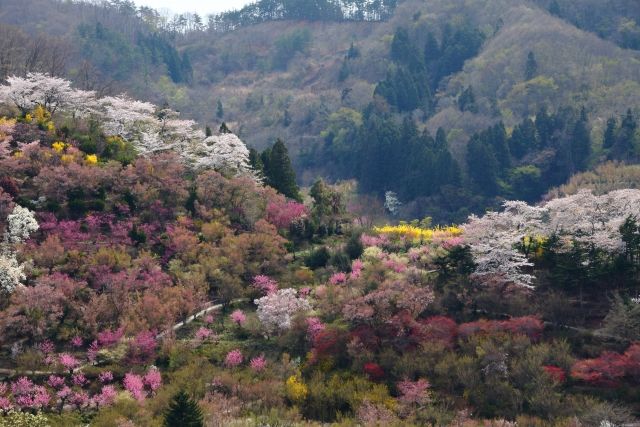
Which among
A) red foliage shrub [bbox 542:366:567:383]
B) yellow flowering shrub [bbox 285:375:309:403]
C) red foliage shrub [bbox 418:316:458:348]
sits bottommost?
yellow flowering shrub [bbox 285:375:309:403]

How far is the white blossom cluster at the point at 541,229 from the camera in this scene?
102ft

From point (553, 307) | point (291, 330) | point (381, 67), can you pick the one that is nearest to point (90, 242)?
point (291, 330)

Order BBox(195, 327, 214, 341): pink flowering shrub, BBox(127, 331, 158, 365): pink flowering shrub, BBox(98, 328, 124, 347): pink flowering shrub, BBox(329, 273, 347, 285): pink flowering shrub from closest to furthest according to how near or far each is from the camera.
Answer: BBox(127, 331, 158, 365): pink flowering shrub
BBox(98, 328, 124, 347): pink flowering shrub
BBox(195, 327, 214, 341): pink flowering shrub
BBox(329, 273, 347, 285): pink flowering shrub

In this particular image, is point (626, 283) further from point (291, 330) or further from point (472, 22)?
point (472, 22)

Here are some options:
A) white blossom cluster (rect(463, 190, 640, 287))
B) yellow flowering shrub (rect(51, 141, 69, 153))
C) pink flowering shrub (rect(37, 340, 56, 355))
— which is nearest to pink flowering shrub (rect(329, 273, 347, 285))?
white blossom cluster (rect(463, 190, 640, 287))

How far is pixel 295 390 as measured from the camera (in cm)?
2492

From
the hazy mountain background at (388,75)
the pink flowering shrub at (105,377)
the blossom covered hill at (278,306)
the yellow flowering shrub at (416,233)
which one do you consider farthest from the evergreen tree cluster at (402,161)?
the pink flowering shrub at (105,377)

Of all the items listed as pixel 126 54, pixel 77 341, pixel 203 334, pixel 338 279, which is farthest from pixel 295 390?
pixel 126 54

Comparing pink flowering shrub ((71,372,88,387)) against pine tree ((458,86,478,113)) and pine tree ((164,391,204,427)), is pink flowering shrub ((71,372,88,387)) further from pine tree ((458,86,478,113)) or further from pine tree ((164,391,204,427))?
pine tree ((458,86,478,113))

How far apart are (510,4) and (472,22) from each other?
912cm

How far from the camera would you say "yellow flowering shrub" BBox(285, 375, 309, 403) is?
24.8 meters

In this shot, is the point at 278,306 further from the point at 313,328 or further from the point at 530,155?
the point at 530,155

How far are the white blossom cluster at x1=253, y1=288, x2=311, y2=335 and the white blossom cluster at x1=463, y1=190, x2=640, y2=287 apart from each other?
9257 millimetres

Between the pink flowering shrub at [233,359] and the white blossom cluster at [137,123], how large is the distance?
1956 cm
